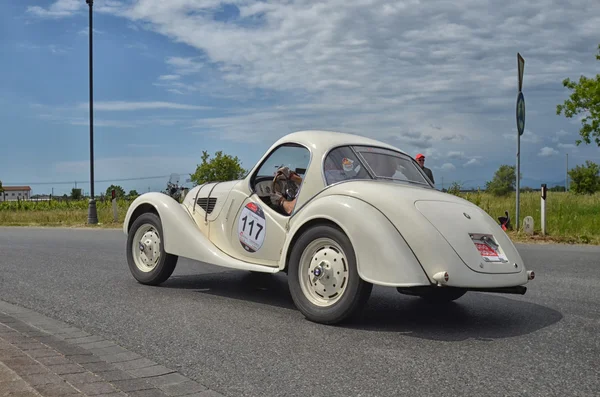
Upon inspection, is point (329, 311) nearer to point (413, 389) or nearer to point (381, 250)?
point (381, 250)

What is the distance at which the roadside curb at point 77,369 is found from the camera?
3201 mm

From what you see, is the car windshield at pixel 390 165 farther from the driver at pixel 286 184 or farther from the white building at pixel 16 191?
the white building at pixel 16 191

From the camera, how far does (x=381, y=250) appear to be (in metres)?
4.61

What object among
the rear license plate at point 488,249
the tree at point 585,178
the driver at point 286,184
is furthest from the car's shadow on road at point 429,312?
the tree at point 585,178

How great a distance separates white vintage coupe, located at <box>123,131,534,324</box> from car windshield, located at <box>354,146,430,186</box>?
0.01 m

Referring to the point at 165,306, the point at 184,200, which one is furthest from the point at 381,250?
the point at 184,200

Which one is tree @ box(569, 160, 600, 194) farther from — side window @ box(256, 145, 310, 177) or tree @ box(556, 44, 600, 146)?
side window @ box(256, 145, 310, 177)

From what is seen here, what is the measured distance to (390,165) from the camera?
5801 mm

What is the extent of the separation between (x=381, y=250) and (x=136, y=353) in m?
1.88

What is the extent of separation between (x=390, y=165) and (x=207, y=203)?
2145 millimetres

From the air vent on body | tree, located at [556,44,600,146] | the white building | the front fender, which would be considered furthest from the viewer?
the white building

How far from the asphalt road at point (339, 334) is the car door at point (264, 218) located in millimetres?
513

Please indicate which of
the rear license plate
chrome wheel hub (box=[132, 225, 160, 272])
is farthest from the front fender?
the rear license plate

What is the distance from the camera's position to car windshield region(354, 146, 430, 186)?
565 cm
